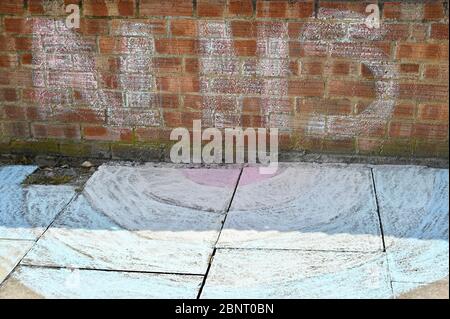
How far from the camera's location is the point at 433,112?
4152 millimetres

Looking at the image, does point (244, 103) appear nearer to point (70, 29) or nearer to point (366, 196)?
point (366, 196)

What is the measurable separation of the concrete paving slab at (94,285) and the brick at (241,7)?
202 cm

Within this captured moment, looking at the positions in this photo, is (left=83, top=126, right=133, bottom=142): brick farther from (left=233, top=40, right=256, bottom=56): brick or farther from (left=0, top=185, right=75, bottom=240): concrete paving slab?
(left=233, top=40, right=256, bottom=56): brick

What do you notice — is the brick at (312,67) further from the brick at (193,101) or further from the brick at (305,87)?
the brick at (193,101)

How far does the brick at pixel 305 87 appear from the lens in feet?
13.7

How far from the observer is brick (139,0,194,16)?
161 inches

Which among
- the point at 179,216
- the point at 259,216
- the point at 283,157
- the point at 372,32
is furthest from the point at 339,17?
the point at 179,216

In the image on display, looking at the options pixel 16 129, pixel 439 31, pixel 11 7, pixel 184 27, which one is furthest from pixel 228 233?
pixel 11 7

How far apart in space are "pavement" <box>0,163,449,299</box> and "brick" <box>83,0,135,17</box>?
1.19 metres

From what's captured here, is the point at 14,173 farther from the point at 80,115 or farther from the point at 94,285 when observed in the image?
the point at 94,285

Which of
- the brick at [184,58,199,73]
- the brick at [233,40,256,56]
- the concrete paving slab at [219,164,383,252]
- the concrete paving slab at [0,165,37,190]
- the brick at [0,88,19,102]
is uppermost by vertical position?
the brick at [233,40,256,56]

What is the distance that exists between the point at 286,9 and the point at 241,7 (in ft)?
1.08

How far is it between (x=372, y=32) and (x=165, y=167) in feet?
6.17

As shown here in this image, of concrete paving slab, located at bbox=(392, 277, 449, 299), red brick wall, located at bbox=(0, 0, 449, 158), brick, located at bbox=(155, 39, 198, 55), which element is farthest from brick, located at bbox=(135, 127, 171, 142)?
concrete paving slab, located at bbox=(392, 277, 449, 299)
